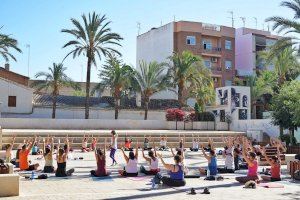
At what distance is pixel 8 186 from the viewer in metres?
10.7

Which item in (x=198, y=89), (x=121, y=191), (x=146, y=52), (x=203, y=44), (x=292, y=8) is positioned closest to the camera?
(x=121, y=191)

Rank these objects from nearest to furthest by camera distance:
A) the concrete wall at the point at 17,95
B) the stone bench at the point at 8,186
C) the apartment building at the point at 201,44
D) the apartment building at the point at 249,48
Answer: the stone bench at the point at 8,186, the concrete wall at the point at 17,95, the apartment building at the point at 201,44, the apartment building at the point at 249,48

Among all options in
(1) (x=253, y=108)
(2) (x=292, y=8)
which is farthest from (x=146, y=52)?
(2) (x=292, y=8)

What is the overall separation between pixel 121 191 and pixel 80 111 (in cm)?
3745

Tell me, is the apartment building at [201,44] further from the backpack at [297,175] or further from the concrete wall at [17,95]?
the backpack at [297,175]

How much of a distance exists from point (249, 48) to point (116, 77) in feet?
95.7

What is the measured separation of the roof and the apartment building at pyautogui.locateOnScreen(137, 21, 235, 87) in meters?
8.94

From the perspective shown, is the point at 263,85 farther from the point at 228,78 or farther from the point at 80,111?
the point at 80,111

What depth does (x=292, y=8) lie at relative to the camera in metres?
25.2

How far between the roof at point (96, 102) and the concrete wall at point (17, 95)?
4.10 feet

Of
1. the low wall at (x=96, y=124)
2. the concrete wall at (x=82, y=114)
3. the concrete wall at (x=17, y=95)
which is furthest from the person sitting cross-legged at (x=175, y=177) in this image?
the concrete wall at (x=17, y=95)

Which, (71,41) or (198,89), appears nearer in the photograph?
(71,41)

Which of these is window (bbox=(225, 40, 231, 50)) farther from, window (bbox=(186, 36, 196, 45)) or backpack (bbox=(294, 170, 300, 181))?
backpack (bbox=(294, 170, 300, 181))

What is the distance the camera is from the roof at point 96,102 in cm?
4866
